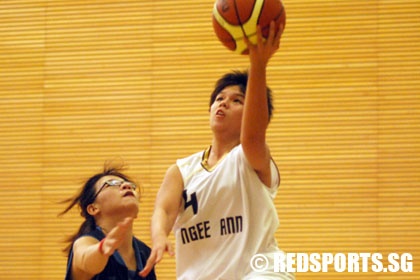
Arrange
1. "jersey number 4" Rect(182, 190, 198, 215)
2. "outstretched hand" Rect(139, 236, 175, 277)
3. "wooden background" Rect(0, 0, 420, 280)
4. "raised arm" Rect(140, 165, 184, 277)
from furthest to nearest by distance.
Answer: "wooden background" Rect(0, 0, 420, 280) < "jersey number 4" Rect(182, 190, 198, 215) < "raised arm" Rect(140, 165, 184, 277) < "outstretched hand" Rect(139, 236, 175, 277)

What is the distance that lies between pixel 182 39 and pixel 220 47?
351mm

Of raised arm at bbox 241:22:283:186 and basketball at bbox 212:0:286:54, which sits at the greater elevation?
basketball at bbox 212:0:286:54

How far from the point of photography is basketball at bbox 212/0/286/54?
13.1 ft

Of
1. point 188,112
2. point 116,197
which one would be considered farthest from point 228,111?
point 188,112

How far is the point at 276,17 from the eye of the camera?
13.2 ft

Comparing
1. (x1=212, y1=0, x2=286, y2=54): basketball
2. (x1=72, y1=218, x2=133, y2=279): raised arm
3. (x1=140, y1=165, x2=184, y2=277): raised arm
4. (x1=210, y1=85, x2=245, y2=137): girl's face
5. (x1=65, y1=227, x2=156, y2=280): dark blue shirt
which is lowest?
(x1=65, y1=227, x2=156, y2=280): dark blue shirt

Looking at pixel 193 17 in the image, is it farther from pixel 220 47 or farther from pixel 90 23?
pixel 90 23

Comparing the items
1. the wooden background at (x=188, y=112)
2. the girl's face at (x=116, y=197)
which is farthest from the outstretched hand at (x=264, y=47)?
the wooden background at (x=188, y=112)

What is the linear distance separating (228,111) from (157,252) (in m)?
0.94

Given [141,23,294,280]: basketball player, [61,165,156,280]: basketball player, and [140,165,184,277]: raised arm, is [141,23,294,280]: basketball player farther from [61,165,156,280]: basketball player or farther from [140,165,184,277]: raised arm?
[61,165,156,280]: basketball player

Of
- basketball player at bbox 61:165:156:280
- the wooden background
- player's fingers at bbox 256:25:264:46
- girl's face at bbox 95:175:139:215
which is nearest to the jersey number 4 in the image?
basketball player at bbox 61:165:156:280

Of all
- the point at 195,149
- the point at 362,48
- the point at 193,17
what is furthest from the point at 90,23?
the point at 362,48

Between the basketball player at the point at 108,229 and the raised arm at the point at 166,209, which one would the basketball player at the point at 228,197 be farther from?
the basketball player at the point at 108,229

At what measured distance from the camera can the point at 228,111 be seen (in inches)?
174
